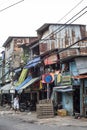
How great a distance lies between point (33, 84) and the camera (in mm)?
38219

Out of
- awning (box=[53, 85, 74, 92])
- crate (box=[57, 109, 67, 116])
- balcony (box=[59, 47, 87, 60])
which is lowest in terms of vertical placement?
crate (box=[57, 109, 67, 116])

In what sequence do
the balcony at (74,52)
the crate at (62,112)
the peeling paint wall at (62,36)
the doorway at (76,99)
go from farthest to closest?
1. the peeling paint wall at (62,36)
2. the balcony at (74,52)
3. the doorway at (76,99)
4. the crate at (62,112)

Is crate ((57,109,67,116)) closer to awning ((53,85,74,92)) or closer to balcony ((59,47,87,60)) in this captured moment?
awning ((53,85,74,92))

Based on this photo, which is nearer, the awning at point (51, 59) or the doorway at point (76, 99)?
the doorway at point (76, 99)

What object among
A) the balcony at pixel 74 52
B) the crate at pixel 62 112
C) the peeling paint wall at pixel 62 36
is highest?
the peeling paint wall at pixel 62 36

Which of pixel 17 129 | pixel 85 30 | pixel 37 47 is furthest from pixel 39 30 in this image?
pixel 17 129

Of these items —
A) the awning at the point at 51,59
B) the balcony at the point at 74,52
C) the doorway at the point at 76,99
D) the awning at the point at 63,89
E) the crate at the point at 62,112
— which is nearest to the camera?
the awning at the point at 63,89

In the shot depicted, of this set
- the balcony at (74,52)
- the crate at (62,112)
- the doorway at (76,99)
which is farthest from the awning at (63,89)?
the balcony at (74,52)

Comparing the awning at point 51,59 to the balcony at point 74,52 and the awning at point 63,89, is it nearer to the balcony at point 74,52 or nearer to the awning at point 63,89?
the balcony at point 74,52

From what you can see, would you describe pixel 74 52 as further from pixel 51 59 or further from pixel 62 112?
pixel 62 112

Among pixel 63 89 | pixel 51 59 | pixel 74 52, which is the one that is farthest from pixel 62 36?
pixel 63 89

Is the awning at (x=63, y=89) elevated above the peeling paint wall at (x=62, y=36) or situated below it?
below

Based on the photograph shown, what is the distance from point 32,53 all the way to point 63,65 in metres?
12.6

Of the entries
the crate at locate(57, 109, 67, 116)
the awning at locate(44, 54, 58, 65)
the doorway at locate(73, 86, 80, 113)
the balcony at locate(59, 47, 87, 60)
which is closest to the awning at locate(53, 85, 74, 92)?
the doorway at locate(73, 86, 80, 113)
